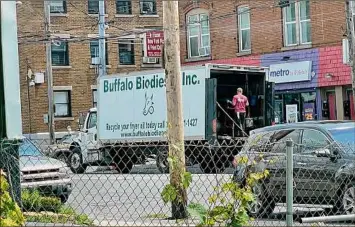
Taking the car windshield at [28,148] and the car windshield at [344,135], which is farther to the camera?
the car windshield at [344,135]

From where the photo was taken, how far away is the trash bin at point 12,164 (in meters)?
4.95

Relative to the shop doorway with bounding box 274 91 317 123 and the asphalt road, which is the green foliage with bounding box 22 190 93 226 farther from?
the shop doorway with bounding box 274 91 317 123

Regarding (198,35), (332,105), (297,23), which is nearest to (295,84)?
(332,105)

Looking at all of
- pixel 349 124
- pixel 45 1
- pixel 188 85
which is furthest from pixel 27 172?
pixel 45 1

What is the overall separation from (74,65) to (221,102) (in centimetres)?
1771

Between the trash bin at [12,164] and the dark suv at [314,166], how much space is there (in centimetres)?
308

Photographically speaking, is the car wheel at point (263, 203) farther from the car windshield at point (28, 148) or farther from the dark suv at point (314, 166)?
the car windshield at point (28, 148)

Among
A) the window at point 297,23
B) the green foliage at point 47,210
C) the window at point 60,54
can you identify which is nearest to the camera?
the green foliage at point 47,210

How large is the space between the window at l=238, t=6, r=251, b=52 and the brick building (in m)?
0.05

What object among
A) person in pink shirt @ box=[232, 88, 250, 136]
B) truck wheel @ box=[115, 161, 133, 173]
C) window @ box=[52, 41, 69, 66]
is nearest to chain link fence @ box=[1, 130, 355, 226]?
truck wheel @ box=[115, 161, 133, 173]

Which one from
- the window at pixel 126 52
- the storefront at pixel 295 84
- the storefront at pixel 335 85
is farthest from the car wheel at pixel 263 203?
the window at pixel 126 52

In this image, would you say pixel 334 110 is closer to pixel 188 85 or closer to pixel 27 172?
pixel 188 85

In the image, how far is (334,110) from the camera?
29.7 meters

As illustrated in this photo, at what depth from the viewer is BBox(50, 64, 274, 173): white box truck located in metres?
20.7
